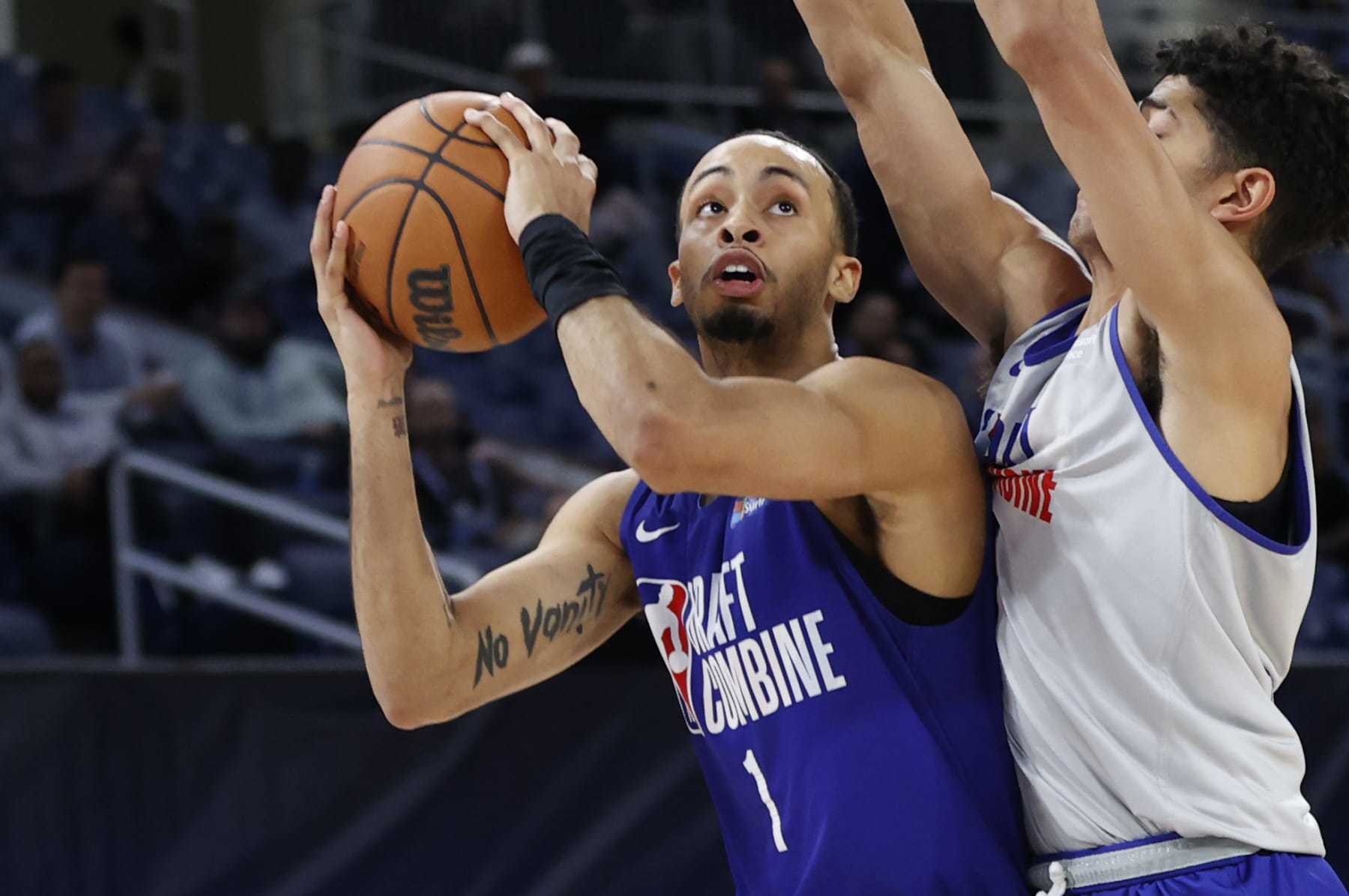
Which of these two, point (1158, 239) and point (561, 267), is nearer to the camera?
point (1158, 239)

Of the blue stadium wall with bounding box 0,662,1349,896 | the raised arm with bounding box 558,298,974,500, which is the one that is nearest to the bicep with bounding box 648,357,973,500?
the raised arm with bounding box 558,298,974,500

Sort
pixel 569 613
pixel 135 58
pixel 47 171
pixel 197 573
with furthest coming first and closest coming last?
pixel 135 58, pixel 47 171, pixel 197 573, pixel 569 613

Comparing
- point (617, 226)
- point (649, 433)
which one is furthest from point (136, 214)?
point (649, 433)

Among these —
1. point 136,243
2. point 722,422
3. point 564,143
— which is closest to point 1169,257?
point 722,422

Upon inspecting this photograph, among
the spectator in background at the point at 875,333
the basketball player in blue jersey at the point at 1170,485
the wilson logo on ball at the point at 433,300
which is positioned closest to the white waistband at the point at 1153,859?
the basketball player in blue jersey at the point at 1170,485

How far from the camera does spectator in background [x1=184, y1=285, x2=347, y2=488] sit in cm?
716

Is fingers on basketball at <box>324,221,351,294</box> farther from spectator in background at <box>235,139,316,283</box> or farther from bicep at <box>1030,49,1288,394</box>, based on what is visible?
spectator in background at <box>235,139,316,283</box>

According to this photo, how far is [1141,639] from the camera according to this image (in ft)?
8.57

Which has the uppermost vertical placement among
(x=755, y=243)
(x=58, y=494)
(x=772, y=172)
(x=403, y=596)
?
(x=772, y=172)

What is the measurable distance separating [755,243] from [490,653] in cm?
93

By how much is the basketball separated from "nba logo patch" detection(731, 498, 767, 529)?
19.9 inches

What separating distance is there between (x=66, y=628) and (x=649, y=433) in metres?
4.31

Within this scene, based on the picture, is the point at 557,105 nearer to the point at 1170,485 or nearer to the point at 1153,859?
the point at 1170,485

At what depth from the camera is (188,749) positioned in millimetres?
4121
